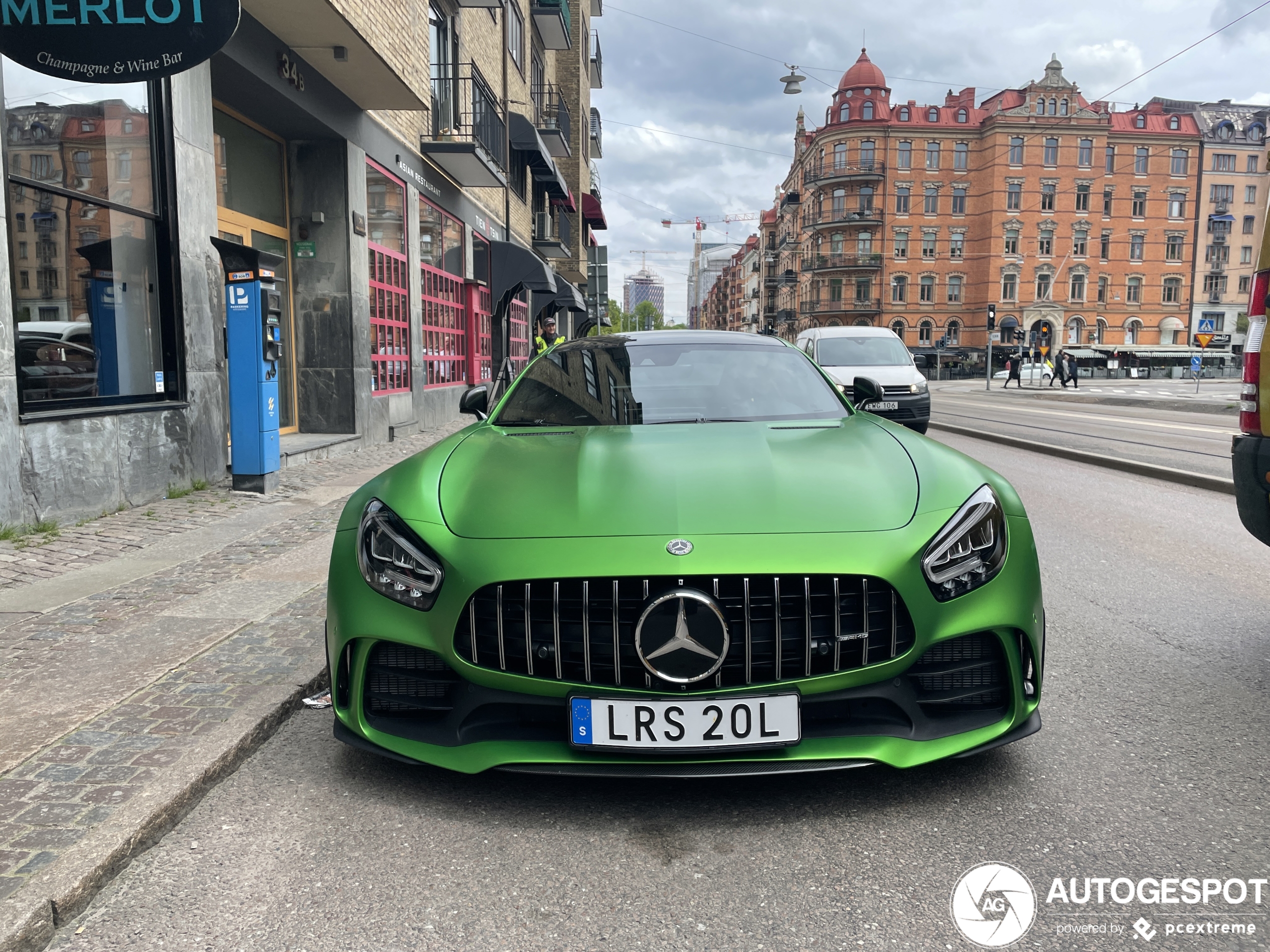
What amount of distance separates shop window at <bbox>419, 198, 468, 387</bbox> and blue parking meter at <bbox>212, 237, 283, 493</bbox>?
24.3ft

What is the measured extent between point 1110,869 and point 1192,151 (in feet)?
282

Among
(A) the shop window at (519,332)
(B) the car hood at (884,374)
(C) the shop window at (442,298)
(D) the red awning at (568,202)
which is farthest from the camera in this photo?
(D) the red awning at (568,202)

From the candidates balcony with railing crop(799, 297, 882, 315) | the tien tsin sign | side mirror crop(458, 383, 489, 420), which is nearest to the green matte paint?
side mirror crop(458, 383, 489, 420)

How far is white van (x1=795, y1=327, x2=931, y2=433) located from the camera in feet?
45.6

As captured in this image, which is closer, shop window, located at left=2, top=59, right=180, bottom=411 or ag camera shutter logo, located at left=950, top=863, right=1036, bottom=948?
ag camera shutter logo, located at left=950, top=863, right=1036, bottom=948

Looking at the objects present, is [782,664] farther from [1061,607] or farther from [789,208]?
[789,208]

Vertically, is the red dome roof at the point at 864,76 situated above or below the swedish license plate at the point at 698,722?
above

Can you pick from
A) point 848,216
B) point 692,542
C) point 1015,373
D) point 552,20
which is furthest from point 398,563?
point 848,216

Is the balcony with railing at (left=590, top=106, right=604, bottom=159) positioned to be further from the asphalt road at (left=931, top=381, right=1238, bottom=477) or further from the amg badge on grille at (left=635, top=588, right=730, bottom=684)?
the amg badge on grille at (left=635, top=588, right=730, bottom=684)

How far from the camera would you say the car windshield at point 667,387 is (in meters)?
3.73

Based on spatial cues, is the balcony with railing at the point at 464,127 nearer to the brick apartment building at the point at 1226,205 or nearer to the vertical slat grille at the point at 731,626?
the vertical slat grille at the point at 731,626

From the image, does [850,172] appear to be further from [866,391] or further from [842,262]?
[866,391]

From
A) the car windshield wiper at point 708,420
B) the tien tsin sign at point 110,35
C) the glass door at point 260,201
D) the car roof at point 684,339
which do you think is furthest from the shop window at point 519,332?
the car windshield wiper at point 708,420

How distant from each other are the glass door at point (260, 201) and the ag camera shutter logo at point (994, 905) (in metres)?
8.92
